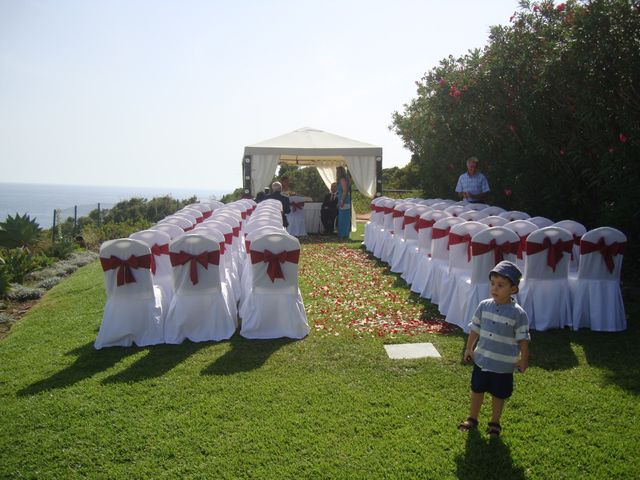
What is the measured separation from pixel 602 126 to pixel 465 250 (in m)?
3.76

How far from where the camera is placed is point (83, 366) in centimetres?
515

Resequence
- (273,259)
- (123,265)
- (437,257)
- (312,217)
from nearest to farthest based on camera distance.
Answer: (123,265)
(273,259)
(437,257)
(312,217)

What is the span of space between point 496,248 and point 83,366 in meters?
4.61

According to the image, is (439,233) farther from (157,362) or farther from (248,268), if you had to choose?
(157,362)

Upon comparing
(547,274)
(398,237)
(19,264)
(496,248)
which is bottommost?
(19,264)

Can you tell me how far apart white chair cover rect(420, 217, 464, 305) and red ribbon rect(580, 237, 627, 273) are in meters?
1.81

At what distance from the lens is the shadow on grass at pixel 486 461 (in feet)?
10.5

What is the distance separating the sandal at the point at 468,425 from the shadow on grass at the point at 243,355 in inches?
82.0

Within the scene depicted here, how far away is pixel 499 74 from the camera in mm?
10539

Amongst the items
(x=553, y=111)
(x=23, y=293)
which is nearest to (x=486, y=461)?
(x=553, y=111)

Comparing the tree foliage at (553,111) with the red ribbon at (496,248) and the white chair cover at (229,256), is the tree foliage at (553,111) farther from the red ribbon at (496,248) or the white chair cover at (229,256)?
the white chair cover at (229,256)

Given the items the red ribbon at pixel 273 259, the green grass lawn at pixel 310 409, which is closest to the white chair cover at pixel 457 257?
the green grass lawn at pixel 310 409

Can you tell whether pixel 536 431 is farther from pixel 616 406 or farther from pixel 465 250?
pixel 465 250

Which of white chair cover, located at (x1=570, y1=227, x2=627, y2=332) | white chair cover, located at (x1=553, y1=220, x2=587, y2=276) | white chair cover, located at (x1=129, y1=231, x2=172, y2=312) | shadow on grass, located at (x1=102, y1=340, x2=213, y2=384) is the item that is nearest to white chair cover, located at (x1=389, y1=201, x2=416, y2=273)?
white chair cover, located at (x1=553, y1=220, x2=587, y2=276)
